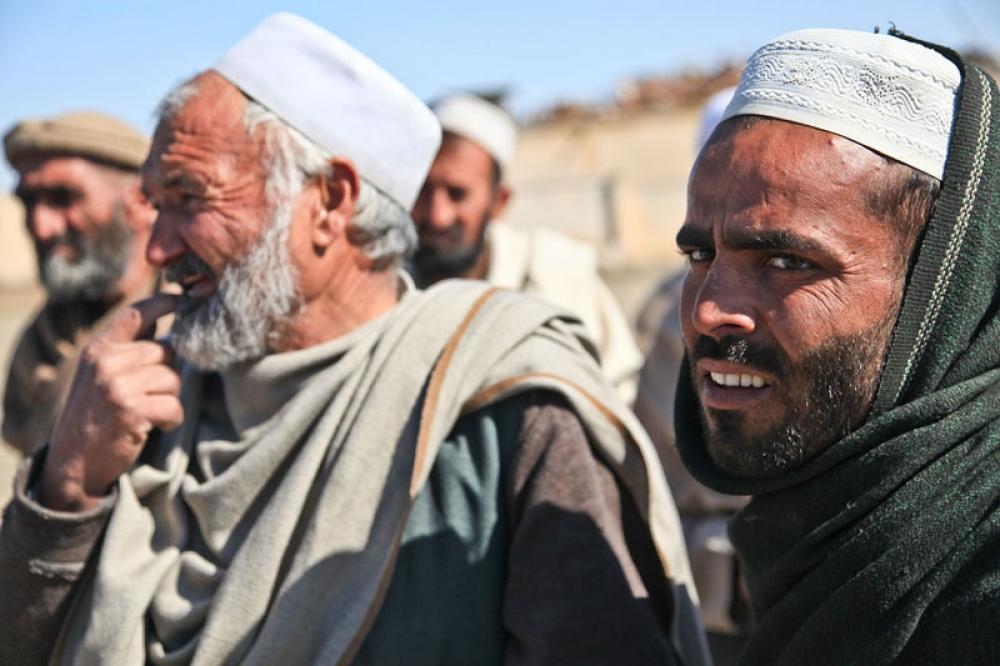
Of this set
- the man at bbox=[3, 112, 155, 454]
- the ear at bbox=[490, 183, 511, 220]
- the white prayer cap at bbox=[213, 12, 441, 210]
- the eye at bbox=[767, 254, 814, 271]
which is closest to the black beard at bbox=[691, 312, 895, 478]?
the eye at bbox=[767, 254, 814, 271]

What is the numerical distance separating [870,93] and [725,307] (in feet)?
1.44

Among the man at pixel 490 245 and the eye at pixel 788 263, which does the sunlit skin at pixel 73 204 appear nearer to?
the man at pixel 490 245

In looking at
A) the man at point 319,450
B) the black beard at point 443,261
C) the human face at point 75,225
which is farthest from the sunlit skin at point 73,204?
the man at point 319,450

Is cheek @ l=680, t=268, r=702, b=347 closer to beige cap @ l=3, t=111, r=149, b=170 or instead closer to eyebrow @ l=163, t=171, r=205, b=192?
eyebrow @ l=163, t=171, r=205, b=192

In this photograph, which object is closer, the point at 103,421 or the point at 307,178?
the point at 103,421

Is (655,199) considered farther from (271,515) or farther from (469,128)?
(271,515)

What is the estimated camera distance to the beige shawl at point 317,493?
8.20 ft

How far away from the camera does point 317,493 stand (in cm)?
263

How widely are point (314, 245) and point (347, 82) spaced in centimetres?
45

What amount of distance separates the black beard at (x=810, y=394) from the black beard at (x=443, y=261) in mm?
3608

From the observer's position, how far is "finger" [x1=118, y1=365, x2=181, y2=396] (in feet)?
8.95

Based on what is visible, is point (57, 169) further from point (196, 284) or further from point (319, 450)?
point (319, 450)

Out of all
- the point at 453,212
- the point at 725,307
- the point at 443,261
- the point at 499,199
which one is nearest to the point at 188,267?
the point at 725,307

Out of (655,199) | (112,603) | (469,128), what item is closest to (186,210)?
(112,603)
